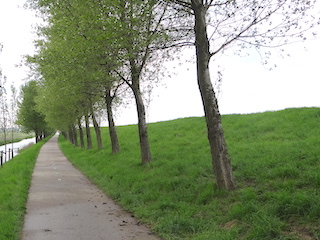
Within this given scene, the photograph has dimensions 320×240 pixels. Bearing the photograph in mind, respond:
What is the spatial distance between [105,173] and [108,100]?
220 inches

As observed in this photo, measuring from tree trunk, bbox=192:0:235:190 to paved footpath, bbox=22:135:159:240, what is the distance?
2410 millimetres

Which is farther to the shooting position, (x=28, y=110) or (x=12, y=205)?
(x=28, y=110)

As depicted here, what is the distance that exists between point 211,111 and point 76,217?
13.6ft

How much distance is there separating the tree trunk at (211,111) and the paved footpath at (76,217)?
2410 mm

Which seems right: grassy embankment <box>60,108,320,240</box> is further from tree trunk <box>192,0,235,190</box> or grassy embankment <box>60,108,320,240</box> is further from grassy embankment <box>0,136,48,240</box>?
grassy embankment <box>0,136,48,240</box>

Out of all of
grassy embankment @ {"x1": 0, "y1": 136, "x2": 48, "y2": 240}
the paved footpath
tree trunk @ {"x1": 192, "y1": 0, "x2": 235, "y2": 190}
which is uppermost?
tree trunk @ {"x1": 192, "y1": 0, "x2": 235, "y2": 190}

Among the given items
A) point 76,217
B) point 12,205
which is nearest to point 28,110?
point 12,205

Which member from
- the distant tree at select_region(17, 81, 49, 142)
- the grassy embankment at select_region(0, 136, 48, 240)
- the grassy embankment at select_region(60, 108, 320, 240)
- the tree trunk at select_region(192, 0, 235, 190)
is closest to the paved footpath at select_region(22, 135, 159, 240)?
the grassy embankment at select_region(0, 136, 48, 240)

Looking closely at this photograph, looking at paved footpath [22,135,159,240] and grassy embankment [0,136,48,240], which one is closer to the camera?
paved footpath [22,135,159,240]

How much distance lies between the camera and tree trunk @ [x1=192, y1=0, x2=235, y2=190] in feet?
23.6

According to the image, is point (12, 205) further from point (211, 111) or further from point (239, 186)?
point (239, 186)

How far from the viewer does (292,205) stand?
5160 mm

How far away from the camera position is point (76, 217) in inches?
265

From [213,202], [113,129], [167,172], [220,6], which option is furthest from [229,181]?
[113,129]
